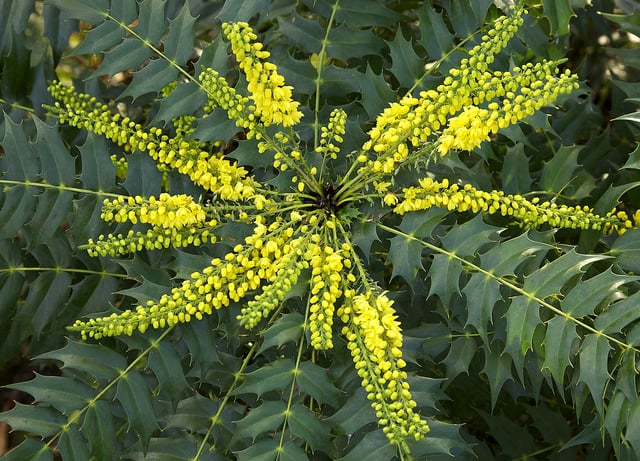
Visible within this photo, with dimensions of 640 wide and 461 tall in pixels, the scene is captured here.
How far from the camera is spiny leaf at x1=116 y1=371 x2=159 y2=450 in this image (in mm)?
2125

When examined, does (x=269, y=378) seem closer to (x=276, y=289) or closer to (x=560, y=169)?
(x=276, y=289)

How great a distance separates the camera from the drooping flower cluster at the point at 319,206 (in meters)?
1.86

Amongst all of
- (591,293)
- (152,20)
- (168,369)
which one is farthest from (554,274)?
(152,20)

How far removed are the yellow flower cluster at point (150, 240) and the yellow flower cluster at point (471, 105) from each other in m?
0.52

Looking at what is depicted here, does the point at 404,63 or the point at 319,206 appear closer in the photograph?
the point at 319,206

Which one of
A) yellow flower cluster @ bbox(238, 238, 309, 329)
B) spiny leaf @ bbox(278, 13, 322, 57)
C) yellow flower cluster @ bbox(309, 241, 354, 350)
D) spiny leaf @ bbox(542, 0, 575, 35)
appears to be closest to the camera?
yellow flower cluster @ bbox(238, 238, 309, 329)

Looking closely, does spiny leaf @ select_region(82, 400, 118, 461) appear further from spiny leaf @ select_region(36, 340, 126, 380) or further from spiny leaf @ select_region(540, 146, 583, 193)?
spiny leaf @ select_region(540, 146, 583, 193)

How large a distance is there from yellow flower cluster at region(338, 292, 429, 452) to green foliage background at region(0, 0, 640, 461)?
→ 0.71 ft

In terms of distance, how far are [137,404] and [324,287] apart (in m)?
0.63

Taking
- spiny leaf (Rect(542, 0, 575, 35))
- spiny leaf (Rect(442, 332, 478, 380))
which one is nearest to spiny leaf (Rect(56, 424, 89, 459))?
spiny leaf (Rect(442, 332, 478, 380))

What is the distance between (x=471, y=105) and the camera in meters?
1.95

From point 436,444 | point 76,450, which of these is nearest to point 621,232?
point 436,444

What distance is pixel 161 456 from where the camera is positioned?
7.30 feet

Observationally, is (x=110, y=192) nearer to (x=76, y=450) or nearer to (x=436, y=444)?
(x=76, y=450)
